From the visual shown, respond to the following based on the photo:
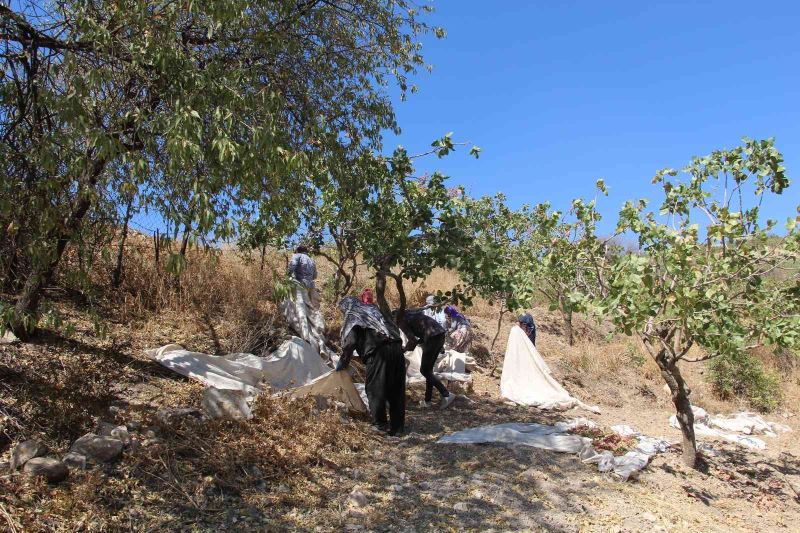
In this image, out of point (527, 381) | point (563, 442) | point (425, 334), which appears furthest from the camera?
point (527, 381)

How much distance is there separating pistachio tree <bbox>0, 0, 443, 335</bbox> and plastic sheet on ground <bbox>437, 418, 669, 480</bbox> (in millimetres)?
3001

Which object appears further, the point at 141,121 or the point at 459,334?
the point at 459,334

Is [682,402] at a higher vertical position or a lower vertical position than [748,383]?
lower

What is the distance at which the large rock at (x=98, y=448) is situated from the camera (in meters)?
3.66

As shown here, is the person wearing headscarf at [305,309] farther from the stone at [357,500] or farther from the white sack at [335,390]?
the stone at [357,500]

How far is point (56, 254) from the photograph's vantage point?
13.6 ft

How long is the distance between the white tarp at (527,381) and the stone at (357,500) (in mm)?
4865

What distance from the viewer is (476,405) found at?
7590 mm

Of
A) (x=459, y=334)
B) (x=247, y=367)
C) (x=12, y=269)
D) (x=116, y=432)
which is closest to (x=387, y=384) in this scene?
(x=247, y=367)

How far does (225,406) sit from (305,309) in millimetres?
3688

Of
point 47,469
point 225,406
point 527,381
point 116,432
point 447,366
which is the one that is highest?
point 447,366

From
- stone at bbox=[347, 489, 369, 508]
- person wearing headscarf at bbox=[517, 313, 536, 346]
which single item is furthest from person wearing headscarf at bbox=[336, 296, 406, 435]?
person wearing headscarf at bbox=[517, 313, 536, 346]

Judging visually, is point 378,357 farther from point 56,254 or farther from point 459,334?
point 459,334

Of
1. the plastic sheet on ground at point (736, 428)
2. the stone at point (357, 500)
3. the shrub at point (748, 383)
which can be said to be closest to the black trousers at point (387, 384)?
the stone at point (357, 500)
